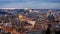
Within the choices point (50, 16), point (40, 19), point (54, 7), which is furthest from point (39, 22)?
point (54, 7)

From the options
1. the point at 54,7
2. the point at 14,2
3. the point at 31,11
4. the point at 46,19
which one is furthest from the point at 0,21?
the point at 54,7

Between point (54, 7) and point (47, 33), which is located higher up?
point (54, 7)

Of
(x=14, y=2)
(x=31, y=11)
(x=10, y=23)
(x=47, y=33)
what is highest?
(x=14, y=2)

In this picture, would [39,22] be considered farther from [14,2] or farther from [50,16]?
[14,2]

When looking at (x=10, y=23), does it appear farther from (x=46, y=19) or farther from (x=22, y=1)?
(x=46, y=19)

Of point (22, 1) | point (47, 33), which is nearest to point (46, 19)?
point (47, 33)

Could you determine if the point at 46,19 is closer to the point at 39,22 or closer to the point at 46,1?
the point at 39,22

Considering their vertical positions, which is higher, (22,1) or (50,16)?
(22,1)
